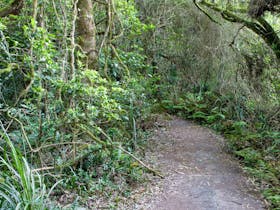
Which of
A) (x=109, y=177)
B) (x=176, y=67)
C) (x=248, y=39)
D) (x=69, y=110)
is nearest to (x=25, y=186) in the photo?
(x=69, y=110)

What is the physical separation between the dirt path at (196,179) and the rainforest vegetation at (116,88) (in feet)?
0.92

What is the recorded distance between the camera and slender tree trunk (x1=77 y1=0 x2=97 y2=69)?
211 inches

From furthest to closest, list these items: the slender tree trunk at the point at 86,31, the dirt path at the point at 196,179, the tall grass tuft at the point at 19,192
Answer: the slender tree trunk at the point at 86,31 → the dirt path at the point at 196,179 → the tall grass tuft at the point at 19,192

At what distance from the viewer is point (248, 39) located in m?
8.92

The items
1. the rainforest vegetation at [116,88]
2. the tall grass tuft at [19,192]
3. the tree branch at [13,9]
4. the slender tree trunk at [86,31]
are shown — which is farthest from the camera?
the slender tree trunk at [86,31]

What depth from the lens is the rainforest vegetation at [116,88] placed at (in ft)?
12.8

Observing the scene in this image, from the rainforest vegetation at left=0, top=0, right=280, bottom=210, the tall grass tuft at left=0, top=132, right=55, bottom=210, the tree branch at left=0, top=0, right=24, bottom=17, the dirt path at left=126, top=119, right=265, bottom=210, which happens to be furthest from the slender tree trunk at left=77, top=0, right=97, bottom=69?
the tall grass tuft at left=0, top=132, right=55, bottom=210

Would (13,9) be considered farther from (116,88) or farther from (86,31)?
(116,88)

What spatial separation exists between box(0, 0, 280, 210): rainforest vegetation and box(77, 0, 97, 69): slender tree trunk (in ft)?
0.06

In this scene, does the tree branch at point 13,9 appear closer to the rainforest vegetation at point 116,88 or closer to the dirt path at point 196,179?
the rainforest vegetation at point 116,88

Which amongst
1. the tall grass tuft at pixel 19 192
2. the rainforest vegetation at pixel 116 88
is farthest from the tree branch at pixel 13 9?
the tall grass tuft at pixel 19 192

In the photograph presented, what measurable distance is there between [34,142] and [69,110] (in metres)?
0.81

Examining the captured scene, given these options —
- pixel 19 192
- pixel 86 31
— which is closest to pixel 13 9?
pixel 86 31

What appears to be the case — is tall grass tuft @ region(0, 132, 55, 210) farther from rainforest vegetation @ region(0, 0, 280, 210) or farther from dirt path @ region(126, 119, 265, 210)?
dirt path @ region(126, 119, 265, 210)
